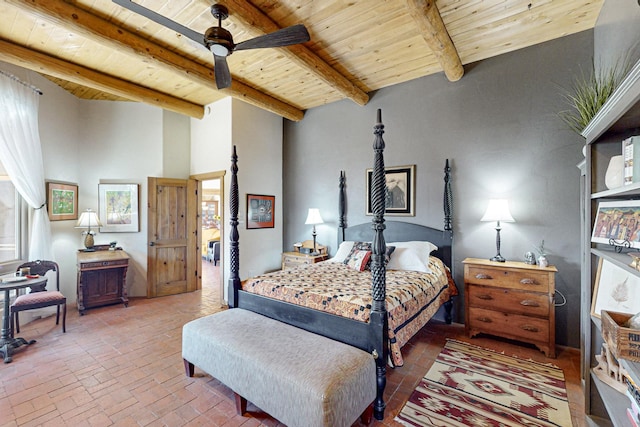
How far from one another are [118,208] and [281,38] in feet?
14.3

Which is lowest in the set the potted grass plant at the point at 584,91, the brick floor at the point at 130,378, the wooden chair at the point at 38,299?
the brick floor at the point at 130,378

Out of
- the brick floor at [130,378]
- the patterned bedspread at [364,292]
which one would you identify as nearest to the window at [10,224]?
the brick floor at [130,378]

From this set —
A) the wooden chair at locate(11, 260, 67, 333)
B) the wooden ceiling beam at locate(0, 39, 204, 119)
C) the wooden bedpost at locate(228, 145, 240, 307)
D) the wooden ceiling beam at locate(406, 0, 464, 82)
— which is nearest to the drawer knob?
the wooden ceiling beam at locate(406, 0, 464, 82)

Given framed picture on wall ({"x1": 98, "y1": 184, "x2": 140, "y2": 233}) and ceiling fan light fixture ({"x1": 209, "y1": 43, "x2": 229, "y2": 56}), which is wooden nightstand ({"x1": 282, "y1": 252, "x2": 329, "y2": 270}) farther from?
ceiling fan light fixture ({"x1": 209, "y1": 43, "x2": 229, "y2": 56})

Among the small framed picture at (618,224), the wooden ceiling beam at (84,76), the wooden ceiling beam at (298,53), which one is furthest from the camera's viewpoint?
the wooden ceiling beam at (84,76)

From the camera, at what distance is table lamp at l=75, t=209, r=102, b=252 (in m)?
4.37

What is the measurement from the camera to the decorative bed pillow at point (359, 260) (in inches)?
138

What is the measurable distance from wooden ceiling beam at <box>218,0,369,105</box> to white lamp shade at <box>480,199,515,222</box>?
7.87 feet

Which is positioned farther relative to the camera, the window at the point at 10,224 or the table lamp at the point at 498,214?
the window at the point at 10,224

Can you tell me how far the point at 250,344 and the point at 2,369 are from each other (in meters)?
2.57

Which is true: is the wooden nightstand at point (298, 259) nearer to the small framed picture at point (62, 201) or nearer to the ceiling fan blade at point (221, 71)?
the ceiling fan blade at point (221, 71)

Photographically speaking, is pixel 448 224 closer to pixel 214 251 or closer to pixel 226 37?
pixel 226 37

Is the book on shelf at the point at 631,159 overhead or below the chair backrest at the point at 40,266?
overhead

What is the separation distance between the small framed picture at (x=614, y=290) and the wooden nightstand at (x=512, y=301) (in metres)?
1.25
